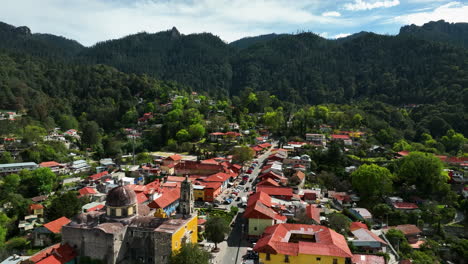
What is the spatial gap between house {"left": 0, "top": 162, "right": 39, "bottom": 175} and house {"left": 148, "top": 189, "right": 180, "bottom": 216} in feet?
87.1

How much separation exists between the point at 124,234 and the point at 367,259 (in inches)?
729

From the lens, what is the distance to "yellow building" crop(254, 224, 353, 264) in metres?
23.3

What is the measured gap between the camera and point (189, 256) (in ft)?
69.9

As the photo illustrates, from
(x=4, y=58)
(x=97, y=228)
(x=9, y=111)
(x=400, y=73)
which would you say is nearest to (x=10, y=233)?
(x=97, y=228)

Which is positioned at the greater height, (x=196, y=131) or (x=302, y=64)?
(x=302, y=64)

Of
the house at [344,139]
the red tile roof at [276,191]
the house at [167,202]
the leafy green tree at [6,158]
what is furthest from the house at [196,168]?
the leafy green tree at [6,158]

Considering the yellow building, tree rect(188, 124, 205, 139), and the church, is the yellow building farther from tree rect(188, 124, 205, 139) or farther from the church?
tree rect(188, 124, 205, 139)

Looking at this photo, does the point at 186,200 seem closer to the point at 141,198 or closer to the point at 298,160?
the point at 141,198

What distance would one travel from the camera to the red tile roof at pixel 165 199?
32875 millimetres

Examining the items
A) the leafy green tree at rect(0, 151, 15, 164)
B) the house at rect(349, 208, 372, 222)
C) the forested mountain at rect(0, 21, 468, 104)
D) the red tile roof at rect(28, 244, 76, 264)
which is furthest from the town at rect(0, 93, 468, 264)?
the forested mountain at rect(0, 21, 468, 104)

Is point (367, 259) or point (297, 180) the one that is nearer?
point (367, 259)

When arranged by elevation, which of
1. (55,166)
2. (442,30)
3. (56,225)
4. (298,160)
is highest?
(442,30)

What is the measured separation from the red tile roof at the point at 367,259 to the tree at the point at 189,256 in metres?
11.1

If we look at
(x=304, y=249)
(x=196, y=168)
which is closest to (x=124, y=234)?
(x=304, y=249)
